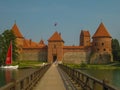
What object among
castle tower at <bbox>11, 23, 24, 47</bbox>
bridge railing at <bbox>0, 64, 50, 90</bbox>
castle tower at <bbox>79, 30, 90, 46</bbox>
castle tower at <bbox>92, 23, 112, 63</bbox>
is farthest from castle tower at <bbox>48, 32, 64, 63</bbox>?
bridge railing at <bbox>0, 64, 50, 90</bbox>

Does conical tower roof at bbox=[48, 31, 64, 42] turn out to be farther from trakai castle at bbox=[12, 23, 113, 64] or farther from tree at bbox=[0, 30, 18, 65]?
tree at bbox=[0, 30, 18, 65]

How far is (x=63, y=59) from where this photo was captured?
87.1m

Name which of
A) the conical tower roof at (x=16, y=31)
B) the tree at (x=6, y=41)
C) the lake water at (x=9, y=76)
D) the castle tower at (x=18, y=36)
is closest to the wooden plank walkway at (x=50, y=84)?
the lake water at (x=9, y=76)

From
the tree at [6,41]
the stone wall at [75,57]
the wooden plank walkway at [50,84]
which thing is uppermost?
the tree at [6,41]

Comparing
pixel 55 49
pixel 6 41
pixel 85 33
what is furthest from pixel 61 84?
pixel 85 33

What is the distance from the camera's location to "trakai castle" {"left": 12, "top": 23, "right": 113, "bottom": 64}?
85250mm

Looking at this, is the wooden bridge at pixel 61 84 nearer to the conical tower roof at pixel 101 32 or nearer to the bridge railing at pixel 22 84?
the bridge railing at pixel 22 84

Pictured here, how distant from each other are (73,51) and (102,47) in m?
8.28

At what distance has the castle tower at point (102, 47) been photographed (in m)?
84.8

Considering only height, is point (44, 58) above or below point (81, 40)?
below

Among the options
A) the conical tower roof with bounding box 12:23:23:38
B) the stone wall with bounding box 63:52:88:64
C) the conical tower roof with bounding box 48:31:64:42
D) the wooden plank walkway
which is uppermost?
the conical tower roof with bounding box 12:23:23:38

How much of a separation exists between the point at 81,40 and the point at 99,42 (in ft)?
107

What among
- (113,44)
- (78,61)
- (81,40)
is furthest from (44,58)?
(81,40)

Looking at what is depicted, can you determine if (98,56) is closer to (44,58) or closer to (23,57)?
(44,58)
